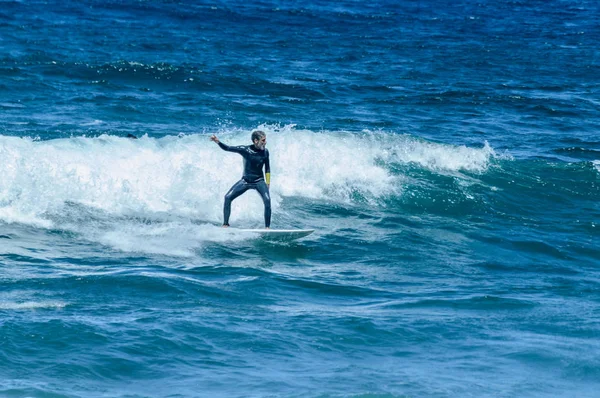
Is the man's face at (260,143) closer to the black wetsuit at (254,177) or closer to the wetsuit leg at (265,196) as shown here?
the black wetsuit at (254,177)

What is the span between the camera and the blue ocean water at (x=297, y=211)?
10.3m

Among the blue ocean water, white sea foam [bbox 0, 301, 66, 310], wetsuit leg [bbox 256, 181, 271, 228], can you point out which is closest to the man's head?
wetsuit leg [bbox 256, 181, 271, 228]

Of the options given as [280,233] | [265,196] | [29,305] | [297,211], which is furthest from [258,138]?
[29,305]

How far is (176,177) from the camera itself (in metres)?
18.8

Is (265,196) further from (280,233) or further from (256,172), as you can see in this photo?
(280,233)

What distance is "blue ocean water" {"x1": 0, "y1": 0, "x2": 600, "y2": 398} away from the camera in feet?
33.8

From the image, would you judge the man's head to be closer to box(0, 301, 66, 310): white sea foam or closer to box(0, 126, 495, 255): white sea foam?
box(0, 126, 495, 255): white sea foam

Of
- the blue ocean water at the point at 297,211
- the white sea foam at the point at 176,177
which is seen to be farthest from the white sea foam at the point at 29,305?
the white sea foam at the point at 176,177

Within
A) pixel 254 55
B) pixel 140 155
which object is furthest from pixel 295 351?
pixel 254 55

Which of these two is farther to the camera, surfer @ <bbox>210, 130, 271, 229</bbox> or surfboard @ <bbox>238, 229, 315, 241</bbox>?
surfboard @ <bbox>238, 229, 315, 241</bbox>

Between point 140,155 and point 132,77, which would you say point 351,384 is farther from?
point 132,77

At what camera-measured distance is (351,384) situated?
965 cm

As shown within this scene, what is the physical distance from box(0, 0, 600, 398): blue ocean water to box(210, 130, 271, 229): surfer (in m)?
0.61

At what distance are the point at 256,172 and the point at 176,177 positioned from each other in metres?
3.74
